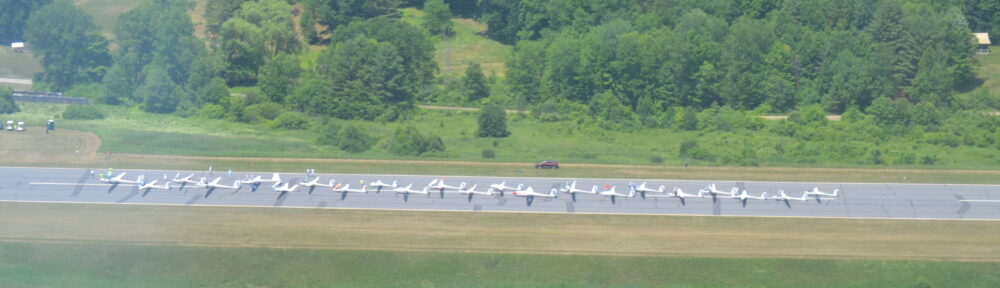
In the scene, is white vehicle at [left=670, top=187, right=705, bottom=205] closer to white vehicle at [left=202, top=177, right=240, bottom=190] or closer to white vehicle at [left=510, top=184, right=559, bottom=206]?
white vehicle at [left=510, top=184, right=559, bottom=206]

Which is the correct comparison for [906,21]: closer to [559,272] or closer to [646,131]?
[646,131]

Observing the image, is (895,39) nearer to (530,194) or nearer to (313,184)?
(530,194)

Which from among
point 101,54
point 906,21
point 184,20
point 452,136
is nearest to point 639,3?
point 906,21

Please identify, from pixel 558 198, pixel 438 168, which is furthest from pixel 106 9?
pixel 558 198

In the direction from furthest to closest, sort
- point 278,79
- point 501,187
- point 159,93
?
point 278,79, point 159,93, point 501,187

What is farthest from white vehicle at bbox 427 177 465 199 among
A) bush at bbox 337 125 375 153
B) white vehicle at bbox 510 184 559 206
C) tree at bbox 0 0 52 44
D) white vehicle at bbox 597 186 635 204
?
tree at bbox 0 0 52 44

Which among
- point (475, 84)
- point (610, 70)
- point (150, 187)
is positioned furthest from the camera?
point (475, 84)

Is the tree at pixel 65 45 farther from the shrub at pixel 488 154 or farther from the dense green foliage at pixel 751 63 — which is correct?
the shrub at pixel 488 154
